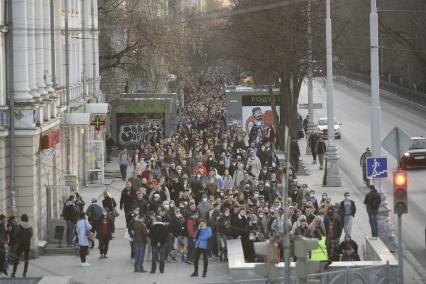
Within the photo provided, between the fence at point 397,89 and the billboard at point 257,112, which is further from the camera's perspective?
the fence at point 397,89

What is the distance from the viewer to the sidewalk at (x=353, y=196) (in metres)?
26.7

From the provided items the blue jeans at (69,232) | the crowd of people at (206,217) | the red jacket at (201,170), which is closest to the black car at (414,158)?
the crowd of people at (206,217)

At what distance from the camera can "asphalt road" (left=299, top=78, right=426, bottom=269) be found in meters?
32.7

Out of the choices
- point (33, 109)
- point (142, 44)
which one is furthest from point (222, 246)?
point (142, 44)

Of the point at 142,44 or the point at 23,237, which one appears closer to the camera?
the point at 23,237

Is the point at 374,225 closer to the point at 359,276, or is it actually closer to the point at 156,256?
the point at 156,256

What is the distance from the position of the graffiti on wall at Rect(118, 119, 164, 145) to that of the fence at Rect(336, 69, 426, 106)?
82.2 ft

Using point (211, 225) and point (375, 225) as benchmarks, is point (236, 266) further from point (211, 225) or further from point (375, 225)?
point (375, 225)

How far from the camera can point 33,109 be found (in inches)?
1172

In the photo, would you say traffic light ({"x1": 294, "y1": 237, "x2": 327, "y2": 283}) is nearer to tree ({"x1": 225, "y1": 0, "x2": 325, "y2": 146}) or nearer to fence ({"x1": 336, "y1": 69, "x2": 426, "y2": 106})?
tree ({"x1": 225, "y1": 0, "x2": 325, "y2": 146})

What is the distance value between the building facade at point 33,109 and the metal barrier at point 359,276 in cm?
944

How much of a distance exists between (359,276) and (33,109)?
10596 millimetres

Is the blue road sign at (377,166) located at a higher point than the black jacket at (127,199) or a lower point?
higher

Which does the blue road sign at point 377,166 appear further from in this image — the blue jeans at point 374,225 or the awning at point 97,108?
the awning at point 97,108
